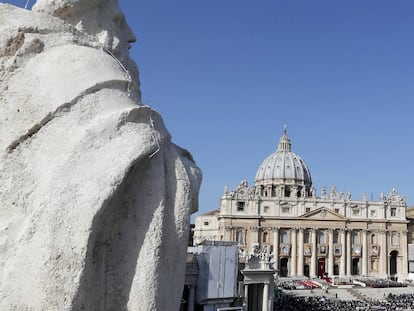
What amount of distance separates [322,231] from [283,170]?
65.9 ft

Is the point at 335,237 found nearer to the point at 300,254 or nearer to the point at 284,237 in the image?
the point at 300,254

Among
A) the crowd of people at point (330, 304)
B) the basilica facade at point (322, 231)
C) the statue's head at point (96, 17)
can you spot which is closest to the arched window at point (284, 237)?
the basilica facade at point (322, 231)

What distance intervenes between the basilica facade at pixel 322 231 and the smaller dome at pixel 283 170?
1414 cm

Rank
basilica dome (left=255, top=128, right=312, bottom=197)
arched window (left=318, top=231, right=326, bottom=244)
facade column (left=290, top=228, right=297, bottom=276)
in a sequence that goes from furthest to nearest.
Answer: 1. basilica dome (left=255, top=128, right=312, bottom=197)
2. arched window (left=318, top=231, right=326, bottom=244)
3. facade column (left=290, top=228, right=297, bottom=276)

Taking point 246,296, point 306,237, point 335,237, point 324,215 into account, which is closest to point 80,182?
point 246,296

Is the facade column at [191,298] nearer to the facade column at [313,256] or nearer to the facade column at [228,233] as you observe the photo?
the facade column at [228,233]

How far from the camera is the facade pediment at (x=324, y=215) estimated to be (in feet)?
204

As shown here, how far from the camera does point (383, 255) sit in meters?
63.4

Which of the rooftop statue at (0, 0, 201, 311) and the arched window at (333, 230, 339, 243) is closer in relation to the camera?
the rooftop statue at (0, 0, 201, 311)

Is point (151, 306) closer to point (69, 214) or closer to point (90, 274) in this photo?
point (90, 274)

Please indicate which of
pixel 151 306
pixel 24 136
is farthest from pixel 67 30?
pixel 151 306

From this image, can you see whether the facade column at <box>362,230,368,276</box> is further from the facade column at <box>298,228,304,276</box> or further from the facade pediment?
the facade column at <box>298,228,304,276</box>

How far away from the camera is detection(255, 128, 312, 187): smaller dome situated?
80750 millimetres

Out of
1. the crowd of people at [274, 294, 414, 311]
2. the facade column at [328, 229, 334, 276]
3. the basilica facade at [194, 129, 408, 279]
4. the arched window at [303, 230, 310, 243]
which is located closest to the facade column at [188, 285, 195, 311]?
the crowd of people at [274, 294, 414, 311]
